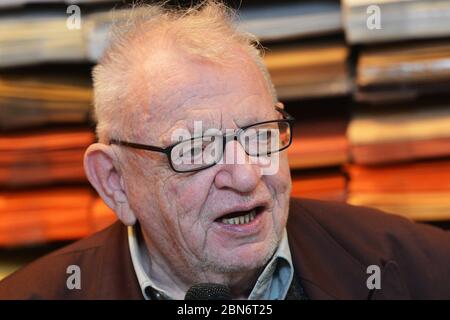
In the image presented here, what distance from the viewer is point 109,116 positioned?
4.74 feet

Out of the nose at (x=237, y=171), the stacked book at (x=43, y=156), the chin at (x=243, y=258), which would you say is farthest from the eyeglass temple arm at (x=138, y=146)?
the stacked book at (x=43, y=156)

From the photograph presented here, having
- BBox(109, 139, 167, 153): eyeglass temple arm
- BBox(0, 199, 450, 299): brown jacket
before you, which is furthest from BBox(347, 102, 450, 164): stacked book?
BBox(109, 139, 167, 153): eyeglass temple arm

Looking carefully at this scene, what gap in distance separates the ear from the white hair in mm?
38

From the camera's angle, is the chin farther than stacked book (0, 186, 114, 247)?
No

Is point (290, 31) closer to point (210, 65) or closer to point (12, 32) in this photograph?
point (210, 65)

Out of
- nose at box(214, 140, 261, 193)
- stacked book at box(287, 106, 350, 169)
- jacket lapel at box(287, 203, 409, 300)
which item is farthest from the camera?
stacked book at box(287, 106, 350, 169)

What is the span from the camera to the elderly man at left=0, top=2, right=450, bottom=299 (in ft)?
4.41

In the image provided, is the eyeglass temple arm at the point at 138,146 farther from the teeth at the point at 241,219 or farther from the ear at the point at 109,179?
the teeth at the point at 241,219

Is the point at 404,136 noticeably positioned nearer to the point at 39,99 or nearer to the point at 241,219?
the point at 241,219

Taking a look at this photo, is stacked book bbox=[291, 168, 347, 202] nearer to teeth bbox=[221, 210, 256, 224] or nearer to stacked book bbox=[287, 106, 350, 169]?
stacked book bbox=[287, 106, 350, 169]

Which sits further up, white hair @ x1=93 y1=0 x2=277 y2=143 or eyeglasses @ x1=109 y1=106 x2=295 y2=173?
white hair @ x1=93 y1=0 x2=277 y2=143

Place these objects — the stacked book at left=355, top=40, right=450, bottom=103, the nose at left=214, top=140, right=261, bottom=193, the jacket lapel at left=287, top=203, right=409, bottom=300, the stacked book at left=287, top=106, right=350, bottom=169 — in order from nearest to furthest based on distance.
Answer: the nose at left=214, top=140, right=261, bottom=193 → the jacket lapel at left=287, top=203, right=409, bottom=300 → the stacked book at left=355, top=40, right=450, bottom=103 → the stacked book at left=287, top=106, right=350, bottom=169
